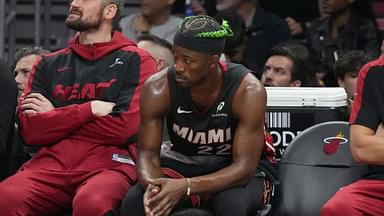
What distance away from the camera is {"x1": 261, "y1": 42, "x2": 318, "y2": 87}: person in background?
8344 mm

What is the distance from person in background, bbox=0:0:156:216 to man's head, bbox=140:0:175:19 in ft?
8.21

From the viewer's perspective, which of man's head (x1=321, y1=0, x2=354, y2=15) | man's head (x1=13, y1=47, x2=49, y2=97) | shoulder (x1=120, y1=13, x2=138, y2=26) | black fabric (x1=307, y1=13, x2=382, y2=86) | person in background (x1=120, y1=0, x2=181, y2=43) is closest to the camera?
man's head (x1=13, y1=47, x2=49, y2=97)

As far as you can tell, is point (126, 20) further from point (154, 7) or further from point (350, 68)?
point (350, 68)

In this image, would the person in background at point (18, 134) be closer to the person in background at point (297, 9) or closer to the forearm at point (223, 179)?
the forearm at point (223, 179)

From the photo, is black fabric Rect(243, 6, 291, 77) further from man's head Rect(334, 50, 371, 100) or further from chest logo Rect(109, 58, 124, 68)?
chest logo Rect(109, 58, 124, 68)

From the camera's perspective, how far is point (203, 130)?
250 inches

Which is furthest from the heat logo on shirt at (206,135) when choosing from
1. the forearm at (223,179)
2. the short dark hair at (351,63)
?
the short dark hair at (351,63)

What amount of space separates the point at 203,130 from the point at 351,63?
1.97 metres

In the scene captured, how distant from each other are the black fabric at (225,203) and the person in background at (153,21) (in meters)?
3.37

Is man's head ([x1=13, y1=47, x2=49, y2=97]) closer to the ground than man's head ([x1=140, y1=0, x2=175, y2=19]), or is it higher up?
closer to the ground

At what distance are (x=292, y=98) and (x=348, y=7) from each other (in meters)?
2.32

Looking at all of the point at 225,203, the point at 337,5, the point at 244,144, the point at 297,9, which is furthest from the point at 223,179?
the point at 297,9

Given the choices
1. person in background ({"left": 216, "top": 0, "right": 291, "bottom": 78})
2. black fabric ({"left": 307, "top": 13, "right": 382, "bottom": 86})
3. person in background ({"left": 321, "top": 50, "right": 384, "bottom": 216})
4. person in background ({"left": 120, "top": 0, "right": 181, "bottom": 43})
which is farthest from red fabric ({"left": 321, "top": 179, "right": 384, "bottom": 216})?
person in background ({"left": 120, "top": 0, "right": 181, "bottom": 43})

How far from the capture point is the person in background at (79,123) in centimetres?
663
